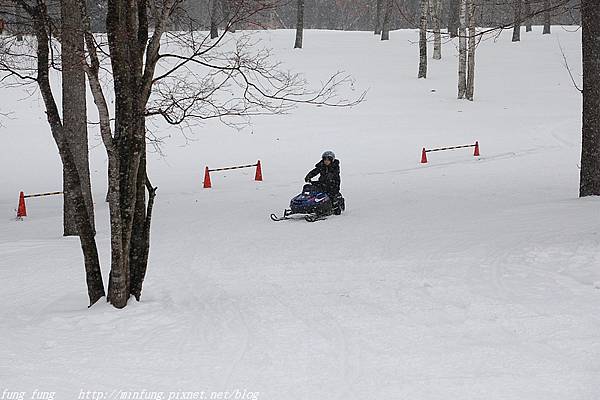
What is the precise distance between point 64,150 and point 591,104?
9.95 metres

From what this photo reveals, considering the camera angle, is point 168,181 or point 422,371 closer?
point 422,371

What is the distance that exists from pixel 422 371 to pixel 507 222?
7.26m

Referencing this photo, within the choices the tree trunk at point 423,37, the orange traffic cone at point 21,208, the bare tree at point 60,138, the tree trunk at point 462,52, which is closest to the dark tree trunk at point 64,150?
the bare tree at point 60,138

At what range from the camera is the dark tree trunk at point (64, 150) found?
7.94 metres

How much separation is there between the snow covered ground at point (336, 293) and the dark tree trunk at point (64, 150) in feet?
1.09

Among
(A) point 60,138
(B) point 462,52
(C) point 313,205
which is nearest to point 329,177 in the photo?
(C) point 313,205

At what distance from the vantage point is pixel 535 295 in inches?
313

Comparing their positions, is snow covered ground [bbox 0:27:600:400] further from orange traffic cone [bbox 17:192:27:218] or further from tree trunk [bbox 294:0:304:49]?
tree trunk [bbox 294:0:304:49]

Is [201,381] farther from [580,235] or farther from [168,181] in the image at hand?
[168,181]

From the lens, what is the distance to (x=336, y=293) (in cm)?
869

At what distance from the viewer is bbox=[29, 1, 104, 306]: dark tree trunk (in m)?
7.94

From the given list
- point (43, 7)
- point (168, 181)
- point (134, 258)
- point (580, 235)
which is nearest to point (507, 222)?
point (580, 235)

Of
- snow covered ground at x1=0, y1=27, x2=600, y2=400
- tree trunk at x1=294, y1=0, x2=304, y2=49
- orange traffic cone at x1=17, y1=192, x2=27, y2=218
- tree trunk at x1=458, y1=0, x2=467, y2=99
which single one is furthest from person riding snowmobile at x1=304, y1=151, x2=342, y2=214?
tree trunk at x1=294, y1=0, x2=304, y2=49

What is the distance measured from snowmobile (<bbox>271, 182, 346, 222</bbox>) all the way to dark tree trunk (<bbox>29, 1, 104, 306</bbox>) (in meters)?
7.19
